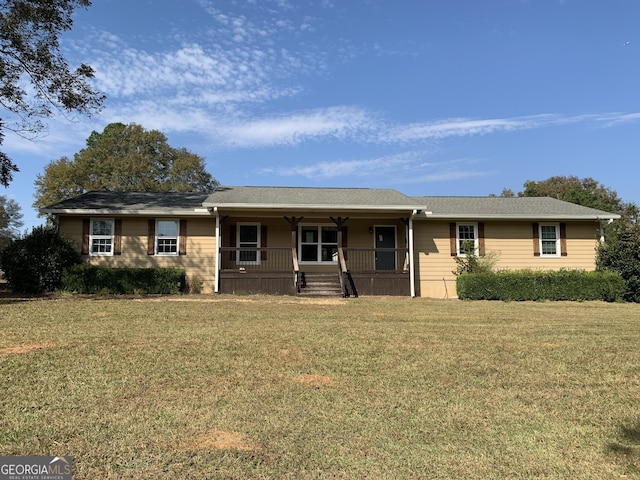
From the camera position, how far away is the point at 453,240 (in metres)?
15.7

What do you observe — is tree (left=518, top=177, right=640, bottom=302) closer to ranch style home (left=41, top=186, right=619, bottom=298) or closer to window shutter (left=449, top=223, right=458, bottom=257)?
ranch style home (left=41, top=186, right=619, bottom=298)

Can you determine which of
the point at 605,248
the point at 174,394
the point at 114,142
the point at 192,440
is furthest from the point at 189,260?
the point at 114,142

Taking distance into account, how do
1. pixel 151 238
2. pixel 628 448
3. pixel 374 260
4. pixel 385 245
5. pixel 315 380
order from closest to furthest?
pixel 628 448, pixel 315 380, pixel 151 238, pixel 374 260, pixel 385 245

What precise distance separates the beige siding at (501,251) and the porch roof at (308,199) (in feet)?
5.30

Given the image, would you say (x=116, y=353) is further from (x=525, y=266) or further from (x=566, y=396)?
(x=525, y=266)

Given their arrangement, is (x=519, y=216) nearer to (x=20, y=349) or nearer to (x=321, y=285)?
(x=321, y=285)

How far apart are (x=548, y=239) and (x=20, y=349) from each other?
52.1 ft

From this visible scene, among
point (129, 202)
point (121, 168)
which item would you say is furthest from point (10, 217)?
point (129, 202)

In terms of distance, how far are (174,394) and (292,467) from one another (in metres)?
1.75

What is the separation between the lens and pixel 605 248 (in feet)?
49.3

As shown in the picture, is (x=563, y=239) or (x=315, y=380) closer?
(x=315, y=380)

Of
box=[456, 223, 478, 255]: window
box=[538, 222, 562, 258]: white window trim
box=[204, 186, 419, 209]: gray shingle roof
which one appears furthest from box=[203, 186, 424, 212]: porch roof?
box=[538, 222, 562, 258]: white window trim

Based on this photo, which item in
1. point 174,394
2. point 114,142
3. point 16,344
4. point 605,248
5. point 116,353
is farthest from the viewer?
point 114,142

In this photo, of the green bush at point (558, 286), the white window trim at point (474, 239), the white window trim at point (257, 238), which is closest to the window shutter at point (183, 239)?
the white window trim at point (257, 238)
